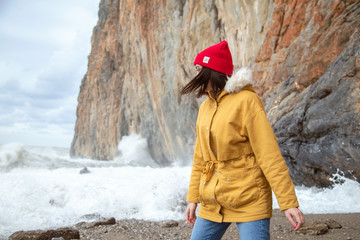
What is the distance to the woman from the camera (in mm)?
1466

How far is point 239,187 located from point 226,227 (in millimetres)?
277

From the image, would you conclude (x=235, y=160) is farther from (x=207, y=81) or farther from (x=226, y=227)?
(x=207, y=81)

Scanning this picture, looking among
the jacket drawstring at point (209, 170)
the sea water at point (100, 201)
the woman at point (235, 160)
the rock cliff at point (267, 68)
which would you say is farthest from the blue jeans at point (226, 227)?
the rock cliff at point (267, 68)

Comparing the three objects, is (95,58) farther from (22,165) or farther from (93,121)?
(22,165)

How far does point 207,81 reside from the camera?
181 centimetres

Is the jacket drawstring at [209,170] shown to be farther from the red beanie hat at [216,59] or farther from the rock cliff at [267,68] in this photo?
the rock cliff at [267,68]

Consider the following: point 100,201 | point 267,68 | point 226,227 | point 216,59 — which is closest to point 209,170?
point 226,227

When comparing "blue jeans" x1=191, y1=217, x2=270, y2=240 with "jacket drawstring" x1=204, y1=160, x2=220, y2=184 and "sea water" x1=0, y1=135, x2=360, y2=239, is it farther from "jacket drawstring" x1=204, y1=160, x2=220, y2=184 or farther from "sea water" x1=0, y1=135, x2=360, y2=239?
"sea water" x1=0, y1=135, x2=360, y2=239

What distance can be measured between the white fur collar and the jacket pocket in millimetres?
435

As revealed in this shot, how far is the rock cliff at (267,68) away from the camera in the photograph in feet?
18.0

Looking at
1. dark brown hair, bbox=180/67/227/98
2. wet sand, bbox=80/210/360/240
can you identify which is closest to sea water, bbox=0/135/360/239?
wet sand, bbox=80/210/360/240

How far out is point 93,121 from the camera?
116 ft

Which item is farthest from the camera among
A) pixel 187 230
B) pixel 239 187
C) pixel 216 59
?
pixel 187 230

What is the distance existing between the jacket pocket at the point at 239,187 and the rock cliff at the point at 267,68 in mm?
4131
